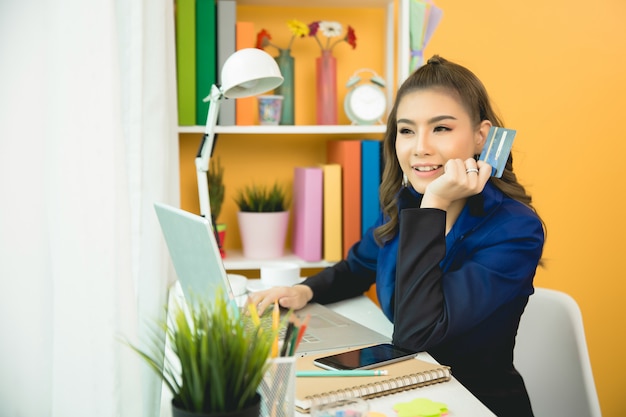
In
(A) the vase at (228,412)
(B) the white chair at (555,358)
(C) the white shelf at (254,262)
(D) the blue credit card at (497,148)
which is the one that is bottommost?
(B) the white chair at (555,358)

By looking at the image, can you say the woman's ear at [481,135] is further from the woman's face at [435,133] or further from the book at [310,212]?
the book at [310,212]

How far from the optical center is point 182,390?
Answer: 631 millimetres

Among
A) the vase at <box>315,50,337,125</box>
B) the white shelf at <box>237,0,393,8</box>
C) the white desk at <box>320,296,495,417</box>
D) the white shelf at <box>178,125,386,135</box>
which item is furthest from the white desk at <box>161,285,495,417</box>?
the white shelf at <box>237,0,393,8</box>

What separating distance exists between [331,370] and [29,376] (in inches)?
18.5

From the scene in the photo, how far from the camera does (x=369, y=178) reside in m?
2.11

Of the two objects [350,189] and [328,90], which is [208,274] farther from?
[328,90]

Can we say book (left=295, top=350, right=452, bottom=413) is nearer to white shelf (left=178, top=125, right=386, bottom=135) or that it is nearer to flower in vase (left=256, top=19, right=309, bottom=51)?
white shelf (left=178, top=125, right=386, bottom=135)

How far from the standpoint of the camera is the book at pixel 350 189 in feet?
6.86

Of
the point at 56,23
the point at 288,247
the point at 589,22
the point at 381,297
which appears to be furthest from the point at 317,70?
the point at 56,23

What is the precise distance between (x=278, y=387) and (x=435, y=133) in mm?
886

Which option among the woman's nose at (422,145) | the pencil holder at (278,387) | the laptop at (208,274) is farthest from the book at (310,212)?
the pencil holder at (278,387)

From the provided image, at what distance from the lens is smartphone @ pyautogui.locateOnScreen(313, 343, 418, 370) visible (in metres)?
1.11

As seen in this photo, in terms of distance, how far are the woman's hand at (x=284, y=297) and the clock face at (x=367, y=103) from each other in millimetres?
745

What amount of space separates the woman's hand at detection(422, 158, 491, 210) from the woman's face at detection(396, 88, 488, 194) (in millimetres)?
73
